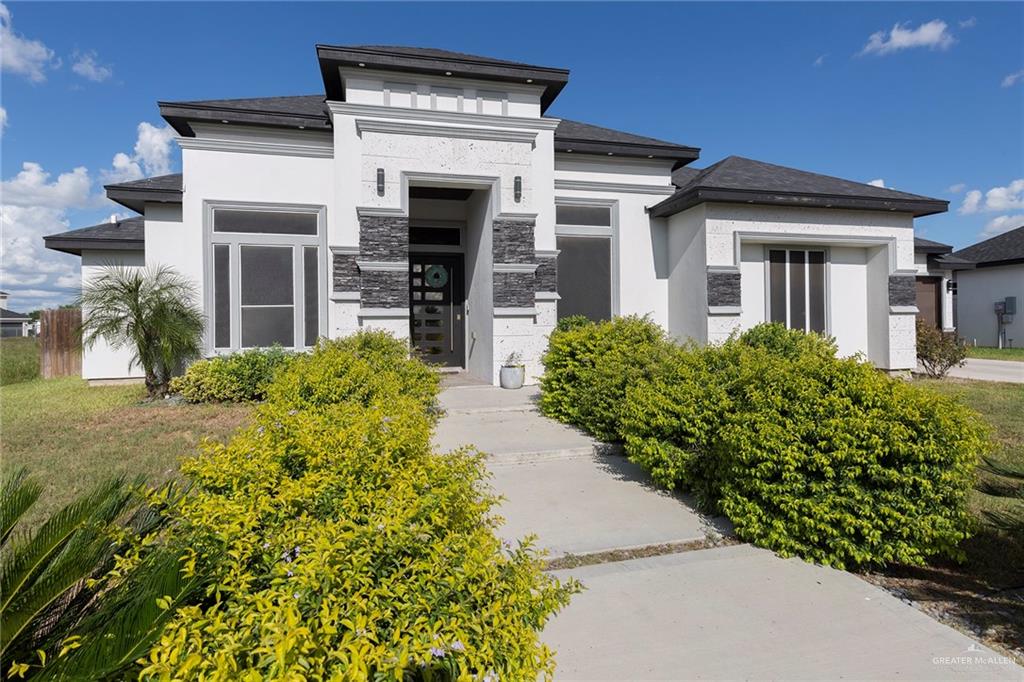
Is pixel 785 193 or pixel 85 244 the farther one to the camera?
pixel 85 244

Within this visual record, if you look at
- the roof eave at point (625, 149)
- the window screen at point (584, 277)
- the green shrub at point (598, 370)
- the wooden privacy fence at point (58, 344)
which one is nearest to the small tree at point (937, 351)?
the roof eave at point (625, 149)

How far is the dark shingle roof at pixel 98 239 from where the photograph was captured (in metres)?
11.7

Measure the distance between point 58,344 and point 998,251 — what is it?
3787cm

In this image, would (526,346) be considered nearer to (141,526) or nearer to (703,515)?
(703,515)

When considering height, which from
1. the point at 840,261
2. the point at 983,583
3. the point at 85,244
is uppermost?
the point at 85,244

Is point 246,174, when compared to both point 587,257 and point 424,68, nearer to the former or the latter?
point 424,68

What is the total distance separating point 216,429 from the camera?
742cm

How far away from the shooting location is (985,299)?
79.8 feet

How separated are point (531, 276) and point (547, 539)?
272 inches

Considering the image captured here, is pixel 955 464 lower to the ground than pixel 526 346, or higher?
lower

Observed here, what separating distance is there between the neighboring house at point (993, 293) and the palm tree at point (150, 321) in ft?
92.8

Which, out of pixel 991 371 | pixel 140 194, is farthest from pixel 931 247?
pixel 140 194

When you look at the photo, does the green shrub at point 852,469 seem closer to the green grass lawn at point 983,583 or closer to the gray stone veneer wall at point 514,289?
the green grass lawn at point 983,583

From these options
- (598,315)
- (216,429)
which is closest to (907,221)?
(598,315)
